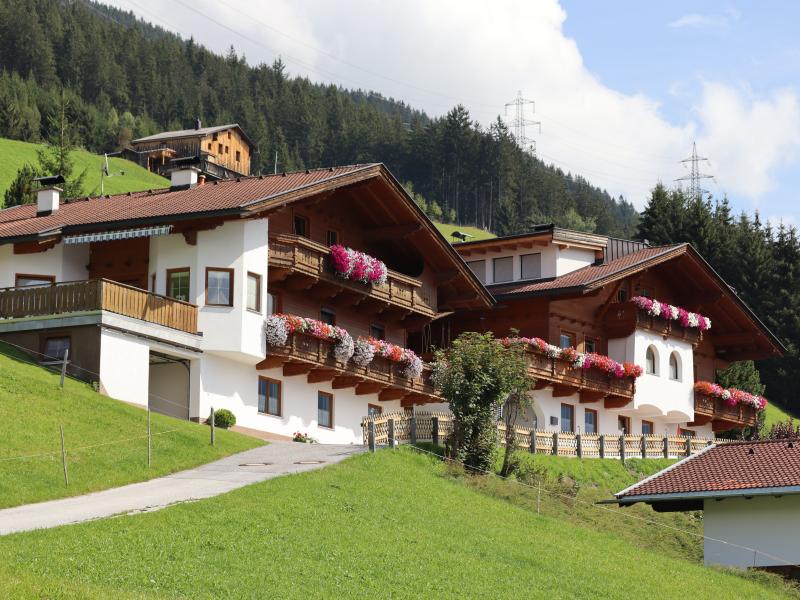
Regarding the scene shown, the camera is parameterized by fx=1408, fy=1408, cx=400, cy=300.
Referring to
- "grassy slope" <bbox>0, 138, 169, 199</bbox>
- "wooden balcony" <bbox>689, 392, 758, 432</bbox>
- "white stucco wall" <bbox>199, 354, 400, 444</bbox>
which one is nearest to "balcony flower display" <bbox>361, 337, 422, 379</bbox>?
"white stucco wall" <bbox>199, 354, 400, 444</bbox>

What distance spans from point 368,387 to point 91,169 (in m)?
66.0

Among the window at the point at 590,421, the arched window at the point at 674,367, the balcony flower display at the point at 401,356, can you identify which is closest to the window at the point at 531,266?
the window at the point at 590,421

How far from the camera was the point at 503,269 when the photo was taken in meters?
55.3

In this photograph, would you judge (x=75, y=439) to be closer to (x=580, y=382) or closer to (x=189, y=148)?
(x=580, y=382)

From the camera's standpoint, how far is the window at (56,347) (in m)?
37.4

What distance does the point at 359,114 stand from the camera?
595 feet

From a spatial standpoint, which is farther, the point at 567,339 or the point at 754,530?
the point at 567,339

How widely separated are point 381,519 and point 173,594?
8.35 meters

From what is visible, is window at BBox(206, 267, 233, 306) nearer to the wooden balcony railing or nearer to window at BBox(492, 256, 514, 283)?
the wooden balcony railing

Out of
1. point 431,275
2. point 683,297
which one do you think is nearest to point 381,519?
→ point 431,275

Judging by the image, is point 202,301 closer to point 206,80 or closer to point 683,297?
point 683,297

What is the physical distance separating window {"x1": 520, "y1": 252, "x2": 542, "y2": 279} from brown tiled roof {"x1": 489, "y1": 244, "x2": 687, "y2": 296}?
64 centimetres

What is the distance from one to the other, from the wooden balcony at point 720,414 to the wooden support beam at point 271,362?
22347 millimetres

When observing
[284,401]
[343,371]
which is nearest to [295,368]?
[284,401]
